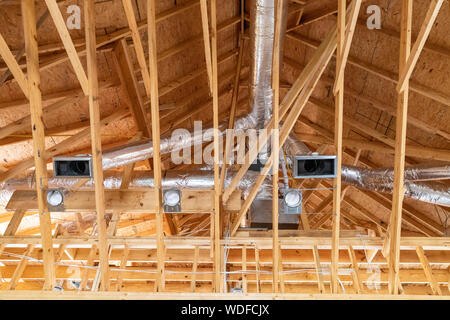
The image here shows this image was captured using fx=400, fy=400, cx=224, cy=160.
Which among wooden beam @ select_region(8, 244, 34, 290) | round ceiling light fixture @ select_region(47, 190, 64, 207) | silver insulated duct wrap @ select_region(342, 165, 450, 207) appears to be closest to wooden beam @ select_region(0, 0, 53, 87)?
round ceiling light fixture @ select_region(47, 190, 64, 207)

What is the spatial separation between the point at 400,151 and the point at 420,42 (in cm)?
117

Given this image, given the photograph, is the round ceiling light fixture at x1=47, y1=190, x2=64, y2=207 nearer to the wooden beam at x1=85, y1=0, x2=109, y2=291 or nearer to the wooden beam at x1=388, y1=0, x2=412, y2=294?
the wooden beam at x1=85, y1=0, x2=109, y2=291

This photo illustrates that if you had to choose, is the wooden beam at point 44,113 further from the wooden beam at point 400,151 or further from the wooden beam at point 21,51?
the wooden beam at point 400,151

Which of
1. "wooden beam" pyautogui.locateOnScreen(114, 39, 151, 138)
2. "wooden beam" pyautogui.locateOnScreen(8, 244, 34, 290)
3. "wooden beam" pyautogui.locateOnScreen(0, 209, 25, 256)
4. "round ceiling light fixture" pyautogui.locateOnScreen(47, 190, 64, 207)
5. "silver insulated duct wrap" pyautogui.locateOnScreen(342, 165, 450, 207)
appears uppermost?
"wooden beam" pyautogui.locateOnScreen(114, 39, 151, 138)

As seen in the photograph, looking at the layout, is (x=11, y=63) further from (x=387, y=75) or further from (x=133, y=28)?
(x=387, y=75)

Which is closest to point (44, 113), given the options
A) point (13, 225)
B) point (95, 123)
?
point (95, 123)

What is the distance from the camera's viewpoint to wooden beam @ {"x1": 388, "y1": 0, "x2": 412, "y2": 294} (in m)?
4.10

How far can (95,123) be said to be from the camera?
429 cm

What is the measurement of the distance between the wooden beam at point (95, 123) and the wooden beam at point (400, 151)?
10.5 ft

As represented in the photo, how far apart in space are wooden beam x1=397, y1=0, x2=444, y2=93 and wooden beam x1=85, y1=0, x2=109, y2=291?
3.20 m

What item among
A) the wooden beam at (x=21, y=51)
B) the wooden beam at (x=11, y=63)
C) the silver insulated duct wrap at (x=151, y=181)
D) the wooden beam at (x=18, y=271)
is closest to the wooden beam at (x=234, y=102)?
the silver insulated duct wrap at (x=151, y=181)
